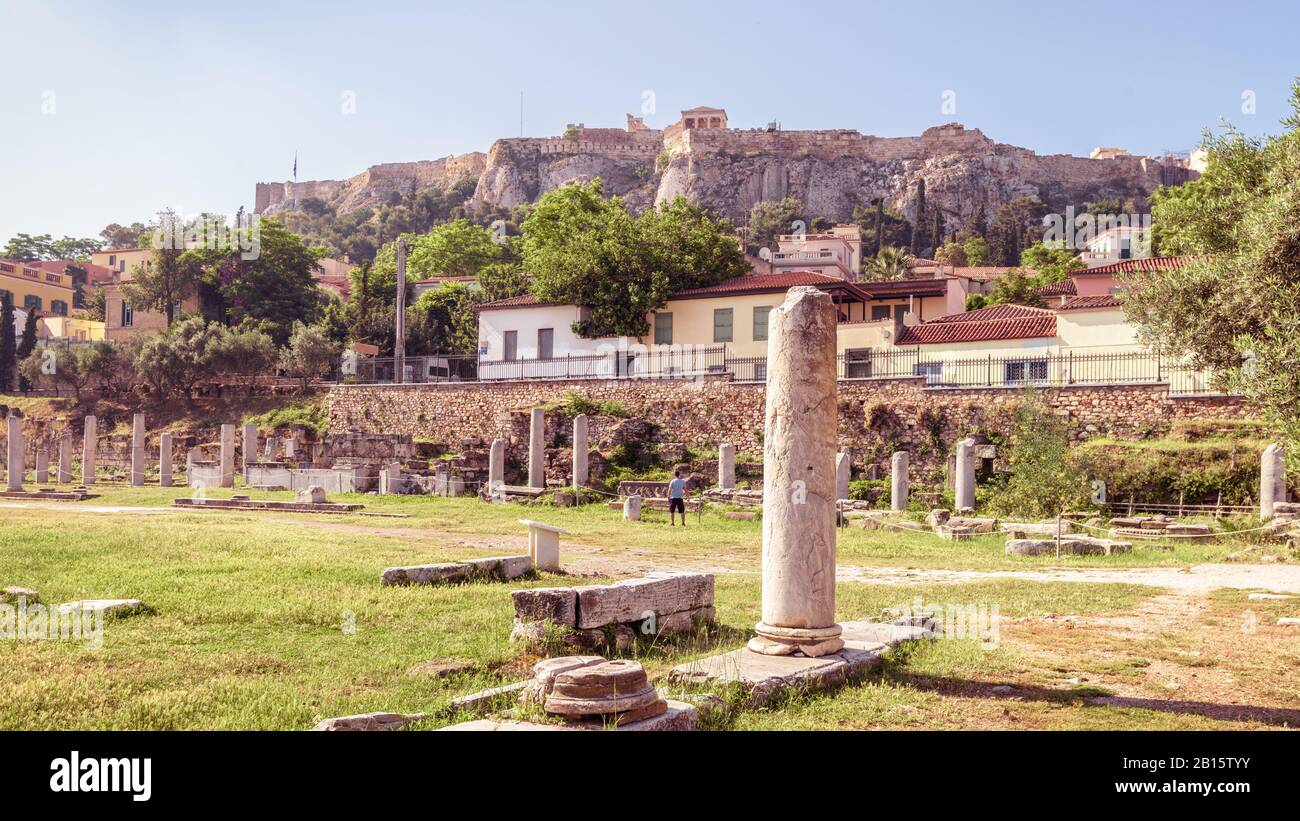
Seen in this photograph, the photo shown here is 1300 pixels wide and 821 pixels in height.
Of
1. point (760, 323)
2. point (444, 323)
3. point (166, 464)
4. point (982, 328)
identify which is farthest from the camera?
point (444, 323)

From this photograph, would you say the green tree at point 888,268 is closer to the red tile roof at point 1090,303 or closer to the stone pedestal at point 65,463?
the red tile roof at point 1090,303

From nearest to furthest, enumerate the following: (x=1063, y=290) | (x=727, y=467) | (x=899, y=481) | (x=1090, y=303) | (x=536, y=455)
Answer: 1. (x=899, y=481)
2. (x=727, y=467)
3. (x=536, y=455)
4. (x=1090, y=303)
5. (x=1063, y=290)

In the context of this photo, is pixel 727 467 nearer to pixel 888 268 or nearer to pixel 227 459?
pixel 227 459

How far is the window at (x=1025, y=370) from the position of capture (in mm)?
33906

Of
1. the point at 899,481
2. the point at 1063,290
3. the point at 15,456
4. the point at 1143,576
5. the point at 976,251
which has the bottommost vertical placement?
the point at 1143,576

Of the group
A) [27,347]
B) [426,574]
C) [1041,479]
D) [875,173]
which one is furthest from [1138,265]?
[875,173]

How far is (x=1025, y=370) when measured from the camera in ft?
113

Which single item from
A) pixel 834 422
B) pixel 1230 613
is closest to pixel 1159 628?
pixel 1230 613

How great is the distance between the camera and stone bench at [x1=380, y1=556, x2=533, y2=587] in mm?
12750

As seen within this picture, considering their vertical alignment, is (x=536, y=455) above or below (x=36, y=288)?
below

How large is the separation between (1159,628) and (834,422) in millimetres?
4878

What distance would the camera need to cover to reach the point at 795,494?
881cm

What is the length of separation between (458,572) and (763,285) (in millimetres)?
30784
